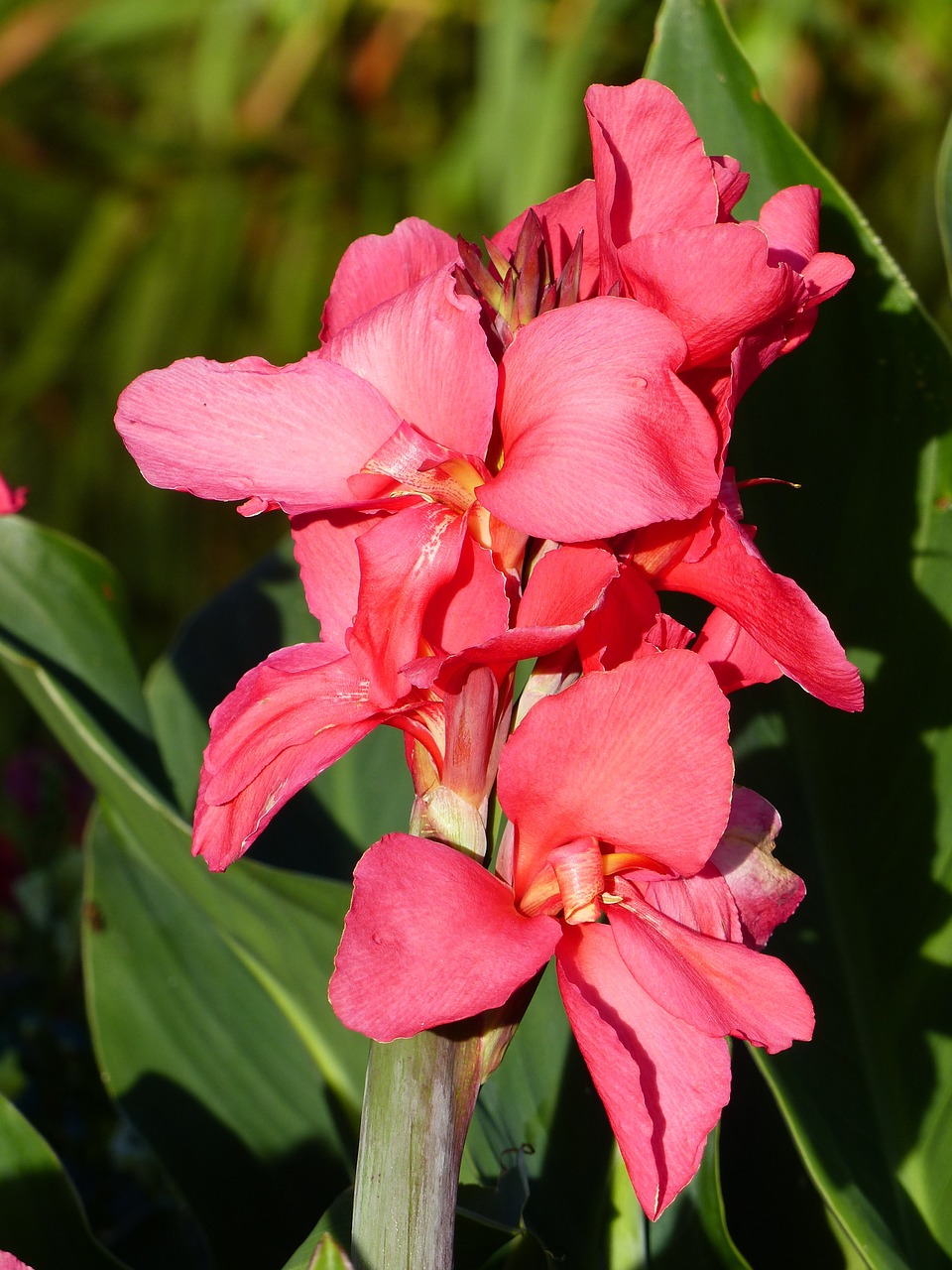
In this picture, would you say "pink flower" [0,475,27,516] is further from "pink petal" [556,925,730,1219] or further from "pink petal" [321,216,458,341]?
"pink petal" [556,925,730,1219]

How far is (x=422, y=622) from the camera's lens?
0.99ft

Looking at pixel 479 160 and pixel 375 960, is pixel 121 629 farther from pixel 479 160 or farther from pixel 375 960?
pixel 479 160

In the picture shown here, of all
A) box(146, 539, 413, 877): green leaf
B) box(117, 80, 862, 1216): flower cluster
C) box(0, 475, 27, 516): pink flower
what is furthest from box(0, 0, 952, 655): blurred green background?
box(117, 80, 862, 1216): flower cluster

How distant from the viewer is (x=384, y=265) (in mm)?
357

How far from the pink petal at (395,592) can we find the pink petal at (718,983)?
0.28 ft

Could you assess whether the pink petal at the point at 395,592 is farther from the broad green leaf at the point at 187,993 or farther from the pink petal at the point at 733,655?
the broad green leaf at the point at 187,993

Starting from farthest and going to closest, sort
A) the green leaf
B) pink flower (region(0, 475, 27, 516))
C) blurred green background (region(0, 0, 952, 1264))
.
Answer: blurred green background (region(0, 0, 952, 1264))
the green leaf
pink flower (region(0, 475, 27, 516))

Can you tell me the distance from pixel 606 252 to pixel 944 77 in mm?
1678

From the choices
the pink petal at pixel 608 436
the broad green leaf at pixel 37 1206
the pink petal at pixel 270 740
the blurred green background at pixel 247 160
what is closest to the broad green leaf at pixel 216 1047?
the broad green leaf at pixel 37 1206

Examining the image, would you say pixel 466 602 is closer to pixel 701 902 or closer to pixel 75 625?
pixel 701 902

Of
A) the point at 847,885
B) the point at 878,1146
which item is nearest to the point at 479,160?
the point at 847,885

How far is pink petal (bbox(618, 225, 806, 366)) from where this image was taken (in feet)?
0.89

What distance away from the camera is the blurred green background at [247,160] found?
5.55 feet

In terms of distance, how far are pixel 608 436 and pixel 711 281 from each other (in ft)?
0.14
